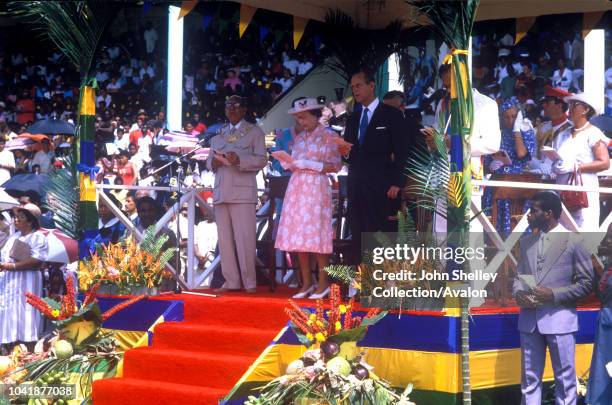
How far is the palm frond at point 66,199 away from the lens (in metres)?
10.3

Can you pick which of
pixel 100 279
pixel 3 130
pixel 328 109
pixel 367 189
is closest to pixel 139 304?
pixel 100 279

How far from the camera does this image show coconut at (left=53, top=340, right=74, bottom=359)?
912 cm

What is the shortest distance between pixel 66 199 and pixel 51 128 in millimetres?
7060

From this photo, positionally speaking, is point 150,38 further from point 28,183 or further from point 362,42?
point 362,42

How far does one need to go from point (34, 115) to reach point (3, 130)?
2.15 metres

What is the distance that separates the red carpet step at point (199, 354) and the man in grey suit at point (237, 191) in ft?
2.60

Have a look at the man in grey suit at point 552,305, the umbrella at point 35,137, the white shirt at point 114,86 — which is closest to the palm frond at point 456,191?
the man in grey suit at point 552,305

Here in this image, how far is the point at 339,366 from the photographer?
25.1 ft

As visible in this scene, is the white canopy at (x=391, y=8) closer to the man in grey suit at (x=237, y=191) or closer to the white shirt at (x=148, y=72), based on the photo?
the man in grey suit at (x=237, y=191)

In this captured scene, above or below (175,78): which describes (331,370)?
below

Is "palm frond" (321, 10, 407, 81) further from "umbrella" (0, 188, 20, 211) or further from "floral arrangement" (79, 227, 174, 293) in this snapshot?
"umbrella" (0, 188, 20, 211)

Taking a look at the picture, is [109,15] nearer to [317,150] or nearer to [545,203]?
[317,150]

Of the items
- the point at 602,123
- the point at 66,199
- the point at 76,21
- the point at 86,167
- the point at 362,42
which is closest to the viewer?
the point at 76,21

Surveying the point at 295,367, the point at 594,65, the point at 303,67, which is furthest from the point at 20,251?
the point at 594,65
